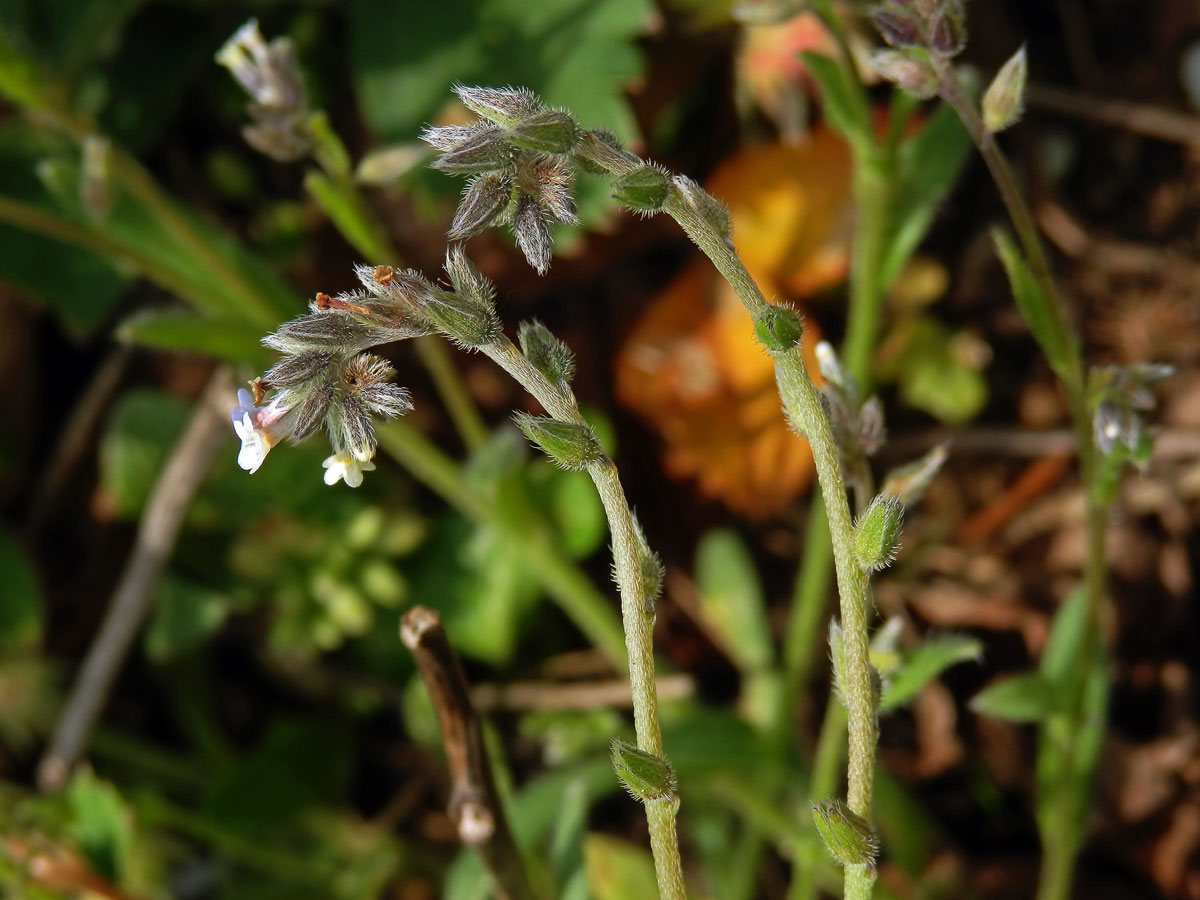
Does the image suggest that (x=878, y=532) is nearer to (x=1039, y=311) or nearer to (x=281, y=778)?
(x=1039, y=311)

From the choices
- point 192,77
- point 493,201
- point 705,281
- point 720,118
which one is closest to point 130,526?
point 192,77

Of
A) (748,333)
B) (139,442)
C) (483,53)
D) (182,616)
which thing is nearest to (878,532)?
(748,333)

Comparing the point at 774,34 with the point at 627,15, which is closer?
the point at 627,15

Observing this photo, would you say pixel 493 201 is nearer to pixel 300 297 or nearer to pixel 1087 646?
pixel 1087 646

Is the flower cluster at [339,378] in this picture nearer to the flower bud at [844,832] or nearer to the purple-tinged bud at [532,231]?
the purple-tinged bud at [532,231]

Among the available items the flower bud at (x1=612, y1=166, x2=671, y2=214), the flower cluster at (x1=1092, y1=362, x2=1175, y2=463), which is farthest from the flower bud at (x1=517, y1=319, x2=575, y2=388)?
the flower cluster at (x1=1092, y1=362, x2=1175, y2=463)

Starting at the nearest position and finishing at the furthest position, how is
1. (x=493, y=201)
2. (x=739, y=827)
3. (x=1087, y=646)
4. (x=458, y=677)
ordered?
(x=493, y=201)
(x=458, y=677)
(x=1087, y=646)
(x=739, y=827)

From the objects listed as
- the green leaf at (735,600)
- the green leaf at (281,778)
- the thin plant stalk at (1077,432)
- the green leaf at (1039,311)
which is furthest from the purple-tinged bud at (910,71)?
the green leaf at (281,778)
